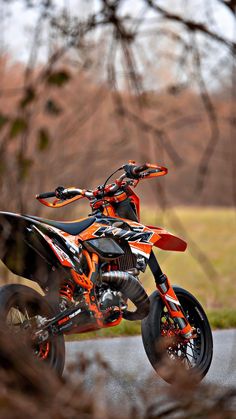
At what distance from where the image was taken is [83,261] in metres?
5.25

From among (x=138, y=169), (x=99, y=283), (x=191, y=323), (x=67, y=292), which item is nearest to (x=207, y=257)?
(x=191, y=323)

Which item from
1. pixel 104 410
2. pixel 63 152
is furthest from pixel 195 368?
pixel 63 152

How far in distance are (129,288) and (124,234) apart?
36 centimetres

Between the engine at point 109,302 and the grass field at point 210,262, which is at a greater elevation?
the engine at point 109,302

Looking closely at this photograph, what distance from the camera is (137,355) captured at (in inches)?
264

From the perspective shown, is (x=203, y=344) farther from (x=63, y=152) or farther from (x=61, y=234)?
(x=63, y=152)

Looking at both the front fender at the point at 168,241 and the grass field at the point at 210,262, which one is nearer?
the front fender at the point at 168,241

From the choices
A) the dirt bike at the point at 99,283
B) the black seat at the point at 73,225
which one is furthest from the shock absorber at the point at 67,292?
the black seat at the point at 73,225

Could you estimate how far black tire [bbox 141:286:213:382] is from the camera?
5359mm

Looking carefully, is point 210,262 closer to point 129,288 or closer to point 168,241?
point 168,241

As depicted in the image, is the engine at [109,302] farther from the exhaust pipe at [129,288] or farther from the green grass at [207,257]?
the green grass at [207,257]

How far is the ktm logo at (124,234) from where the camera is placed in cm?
539

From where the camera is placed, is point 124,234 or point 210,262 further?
point 210,262

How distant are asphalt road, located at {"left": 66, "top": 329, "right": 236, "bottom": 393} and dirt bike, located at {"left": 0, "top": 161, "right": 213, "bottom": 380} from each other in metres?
0.23
